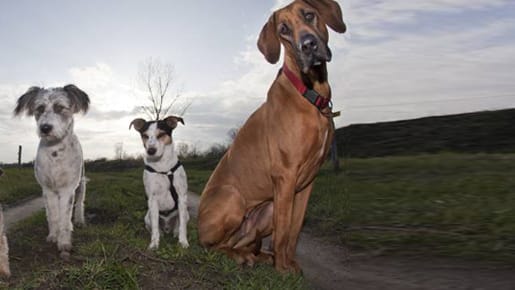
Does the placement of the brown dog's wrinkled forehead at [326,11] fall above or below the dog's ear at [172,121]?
above

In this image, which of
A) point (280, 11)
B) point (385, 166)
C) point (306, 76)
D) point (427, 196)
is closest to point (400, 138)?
point (385, 166)

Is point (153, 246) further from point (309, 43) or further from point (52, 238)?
point (309, 43)

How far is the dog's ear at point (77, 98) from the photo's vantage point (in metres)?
7.48

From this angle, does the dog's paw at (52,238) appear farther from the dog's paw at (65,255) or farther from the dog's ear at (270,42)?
the dog's ear at (270,42)

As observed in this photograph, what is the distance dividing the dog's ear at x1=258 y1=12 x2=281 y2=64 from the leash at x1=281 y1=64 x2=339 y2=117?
209 mm

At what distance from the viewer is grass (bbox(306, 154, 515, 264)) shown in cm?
464

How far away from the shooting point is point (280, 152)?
5.48 m

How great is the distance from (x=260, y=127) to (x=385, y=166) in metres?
1.45

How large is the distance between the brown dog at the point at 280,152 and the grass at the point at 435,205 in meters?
0.66

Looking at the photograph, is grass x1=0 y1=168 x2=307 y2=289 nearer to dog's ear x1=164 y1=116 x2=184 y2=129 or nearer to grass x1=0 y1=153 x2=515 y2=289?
grass x1=0 y1=153 x2=515 y2=289

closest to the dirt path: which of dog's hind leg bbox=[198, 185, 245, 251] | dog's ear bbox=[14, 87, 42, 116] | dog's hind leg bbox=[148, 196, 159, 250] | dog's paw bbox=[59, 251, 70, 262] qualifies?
dog's hind leg bbox=[198, 185, 245, 251]

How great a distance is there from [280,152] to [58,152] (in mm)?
3474

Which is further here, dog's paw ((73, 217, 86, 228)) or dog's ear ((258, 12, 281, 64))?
dog's paw ((73, 217, 86, 228))

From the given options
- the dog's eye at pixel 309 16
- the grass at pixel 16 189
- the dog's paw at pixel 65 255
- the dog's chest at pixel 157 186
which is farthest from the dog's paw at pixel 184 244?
the grass at pixel 16 189
